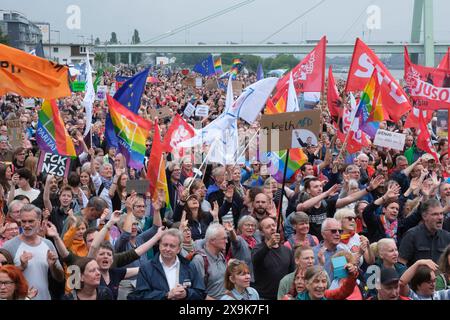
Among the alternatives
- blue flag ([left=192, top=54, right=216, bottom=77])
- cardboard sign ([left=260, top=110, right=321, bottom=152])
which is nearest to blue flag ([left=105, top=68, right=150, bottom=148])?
cardboard sign ([left=260, top=110, right=321, bottom=152])

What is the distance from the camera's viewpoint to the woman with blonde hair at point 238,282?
568 centimetres

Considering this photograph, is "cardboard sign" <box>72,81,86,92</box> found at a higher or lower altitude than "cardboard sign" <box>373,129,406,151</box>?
higher

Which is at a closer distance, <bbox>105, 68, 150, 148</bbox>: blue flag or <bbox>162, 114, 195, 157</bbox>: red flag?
<bbox>162, 114, 195, 157</bbox>: red flag

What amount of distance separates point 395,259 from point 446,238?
1117 millimetres

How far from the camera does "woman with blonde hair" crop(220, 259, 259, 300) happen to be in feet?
18.6

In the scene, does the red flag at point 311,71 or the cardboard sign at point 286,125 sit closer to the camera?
the cardboard sign at point 286,125

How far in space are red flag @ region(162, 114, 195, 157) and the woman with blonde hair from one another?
5.06m

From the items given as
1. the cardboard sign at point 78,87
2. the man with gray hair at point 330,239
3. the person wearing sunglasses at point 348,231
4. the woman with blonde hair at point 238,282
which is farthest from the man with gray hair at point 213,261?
the cardboard sign at point 78,87

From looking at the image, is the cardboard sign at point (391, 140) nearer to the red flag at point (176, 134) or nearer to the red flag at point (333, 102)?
the red flag at point (176, 134)

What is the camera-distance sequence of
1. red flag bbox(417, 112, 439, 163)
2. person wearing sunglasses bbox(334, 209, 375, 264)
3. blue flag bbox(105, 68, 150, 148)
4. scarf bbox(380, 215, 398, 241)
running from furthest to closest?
blue flag bbox(105, 68, 150, 148) → red flag bbox(417, 112, 439, 163) → scarf bbox(380, 215, 398, 241) → person wearing sunglasses bbox(334, 209, 375, 264)

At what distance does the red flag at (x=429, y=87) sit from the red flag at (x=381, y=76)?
0.20 m

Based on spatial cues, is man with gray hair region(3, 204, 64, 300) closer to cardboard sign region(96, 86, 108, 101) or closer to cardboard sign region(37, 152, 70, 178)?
cardboard sign region(37, 152, 70, 178)

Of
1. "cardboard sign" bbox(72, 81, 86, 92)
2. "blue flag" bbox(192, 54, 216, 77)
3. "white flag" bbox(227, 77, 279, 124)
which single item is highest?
"blue flag" bbox(192, 54, 216, 77)
